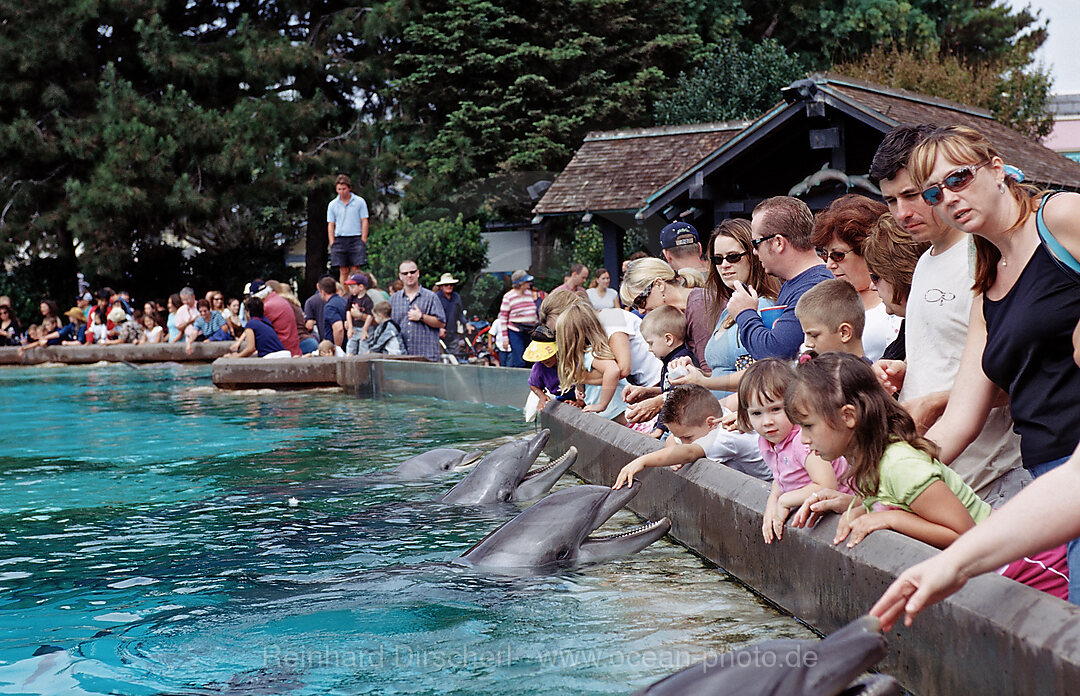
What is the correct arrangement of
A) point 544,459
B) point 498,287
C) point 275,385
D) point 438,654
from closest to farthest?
1. point 438,654
2. point 544,459
3. point 275,385
4. point 498,287

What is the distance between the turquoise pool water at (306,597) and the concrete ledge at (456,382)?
11.6 ft

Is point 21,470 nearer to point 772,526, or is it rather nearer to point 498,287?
point 772,526

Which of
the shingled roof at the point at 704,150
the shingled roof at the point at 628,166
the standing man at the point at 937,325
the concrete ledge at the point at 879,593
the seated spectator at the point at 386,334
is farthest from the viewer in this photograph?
the shingled roof at the point at 628,166

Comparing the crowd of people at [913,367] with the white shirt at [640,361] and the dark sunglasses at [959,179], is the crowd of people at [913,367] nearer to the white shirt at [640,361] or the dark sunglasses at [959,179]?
the dark sunglasses at [959,179]

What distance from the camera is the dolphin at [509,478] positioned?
7711 mm

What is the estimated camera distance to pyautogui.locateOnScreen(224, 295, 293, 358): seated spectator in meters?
17.5

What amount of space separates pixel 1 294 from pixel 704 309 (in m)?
29.5

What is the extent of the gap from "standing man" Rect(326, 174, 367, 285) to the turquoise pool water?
29.6 ft

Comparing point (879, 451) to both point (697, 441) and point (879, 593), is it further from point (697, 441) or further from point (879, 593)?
point (697, 441)

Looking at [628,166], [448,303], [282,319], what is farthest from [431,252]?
[282,319]

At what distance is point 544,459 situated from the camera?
9.66m

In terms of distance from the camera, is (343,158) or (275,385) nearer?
(275,385)

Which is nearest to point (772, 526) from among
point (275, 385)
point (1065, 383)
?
point (1065, 383)

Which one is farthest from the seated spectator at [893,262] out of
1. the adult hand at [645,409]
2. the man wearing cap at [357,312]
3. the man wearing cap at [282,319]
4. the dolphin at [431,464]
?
the man wearing cap at [282,319]
